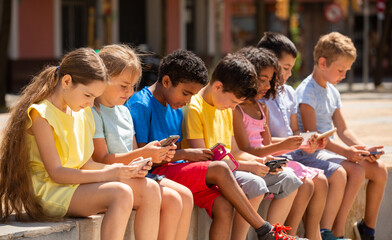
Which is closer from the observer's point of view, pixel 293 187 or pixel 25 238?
pixel 25 238

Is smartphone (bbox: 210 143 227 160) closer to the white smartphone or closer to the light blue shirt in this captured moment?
the light blue shirt

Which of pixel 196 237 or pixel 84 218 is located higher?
pixel 84 218

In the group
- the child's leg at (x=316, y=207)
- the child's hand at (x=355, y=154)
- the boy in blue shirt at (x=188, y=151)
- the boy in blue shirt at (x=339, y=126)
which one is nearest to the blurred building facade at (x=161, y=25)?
the boy in blue shirt at (x=339, y=126)

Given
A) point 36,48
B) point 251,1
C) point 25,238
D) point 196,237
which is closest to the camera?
point 25,238

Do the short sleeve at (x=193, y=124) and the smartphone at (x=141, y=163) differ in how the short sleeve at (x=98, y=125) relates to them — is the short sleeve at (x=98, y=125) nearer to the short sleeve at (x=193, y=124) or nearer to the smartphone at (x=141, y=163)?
the smartphone at (x=141, y=163)

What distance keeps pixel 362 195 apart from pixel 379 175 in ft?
0.90

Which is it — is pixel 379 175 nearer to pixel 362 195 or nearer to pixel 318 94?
pixel 362 195

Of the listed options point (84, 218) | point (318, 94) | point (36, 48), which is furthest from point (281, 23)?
point (84, 218)

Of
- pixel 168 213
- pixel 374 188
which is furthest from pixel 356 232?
pixel 168 213

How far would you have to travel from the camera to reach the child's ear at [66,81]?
11.4 ft

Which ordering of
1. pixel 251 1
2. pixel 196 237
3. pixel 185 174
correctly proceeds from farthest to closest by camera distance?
pixel 251 1
pixel 196 237
pixel 185 174

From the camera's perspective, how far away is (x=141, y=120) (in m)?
4.15

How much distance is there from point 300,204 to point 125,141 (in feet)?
4.31

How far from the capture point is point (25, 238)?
3248mm
